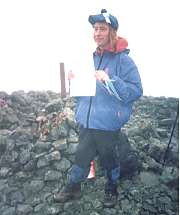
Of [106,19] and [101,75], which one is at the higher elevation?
[106,19]

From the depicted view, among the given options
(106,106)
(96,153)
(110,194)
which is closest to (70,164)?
Answer: (96,153)

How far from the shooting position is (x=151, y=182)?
4.07m

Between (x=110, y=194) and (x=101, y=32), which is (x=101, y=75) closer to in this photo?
(x=101, y=32)

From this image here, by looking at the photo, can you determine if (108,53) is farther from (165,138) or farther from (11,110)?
(11,110)

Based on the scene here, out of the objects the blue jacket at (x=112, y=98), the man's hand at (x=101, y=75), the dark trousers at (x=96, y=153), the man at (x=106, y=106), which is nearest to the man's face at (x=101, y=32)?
the man at (x=106, y=106)

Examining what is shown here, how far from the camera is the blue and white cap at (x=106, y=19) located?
3664mm

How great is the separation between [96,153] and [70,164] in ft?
1.15

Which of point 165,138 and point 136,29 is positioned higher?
point 136,29

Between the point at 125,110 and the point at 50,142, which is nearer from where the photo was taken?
the point at 125,110

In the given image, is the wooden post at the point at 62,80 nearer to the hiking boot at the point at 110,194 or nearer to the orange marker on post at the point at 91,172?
the orange marker on post at the point at 91,172

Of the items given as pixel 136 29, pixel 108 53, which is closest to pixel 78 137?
pixel 108 53

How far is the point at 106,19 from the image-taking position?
144 inches

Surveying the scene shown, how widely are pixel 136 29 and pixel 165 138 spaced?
1141mm

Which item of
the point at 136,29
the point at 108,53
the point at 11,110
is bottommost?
the point at 11,110
